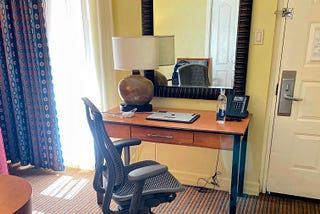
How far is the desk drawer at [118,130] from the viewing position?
213cm

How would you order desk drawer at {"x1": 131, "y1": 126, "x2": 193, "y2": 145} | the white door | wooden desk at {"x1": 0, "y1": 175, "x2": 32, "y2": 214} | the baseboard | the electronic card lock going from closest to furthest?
wooden desk at {"x1": 0, "y1": 175, "x2": 32, "y2": 214}, desk drawer at {"x1": 131, "y1": 126, "x2": 193, "y2": 145}, the white door, the electronic card lock, the baseboard

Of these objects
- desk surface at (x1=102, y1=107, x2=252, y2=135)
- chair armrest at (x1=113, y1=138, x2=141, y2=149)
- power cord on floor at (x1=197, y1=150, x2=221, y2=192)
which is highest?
desk surface at (x1=102, y1=107, x2=252, y2=135)

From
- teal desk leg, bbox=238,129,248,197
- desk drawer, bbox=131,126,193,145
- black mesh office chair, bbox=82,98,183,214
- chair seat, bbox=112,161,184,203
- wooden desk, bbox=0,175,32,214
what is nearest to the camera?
wooden desk, bbox=0,175,32,214

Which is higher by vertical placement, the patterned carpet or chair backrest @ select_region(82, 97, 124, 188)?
chair backrest @ select_region(82, 97, 124, 188)

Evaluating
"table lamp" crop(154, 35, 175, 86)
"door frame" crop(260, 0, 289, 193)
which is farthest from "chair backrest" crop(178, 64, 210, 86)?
"door frame" crop(260, 0, 289, 193)

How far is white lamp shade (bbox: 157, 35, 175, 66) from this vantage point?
2.42 m

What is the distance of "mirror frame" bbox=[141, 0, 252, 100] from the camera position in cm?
218

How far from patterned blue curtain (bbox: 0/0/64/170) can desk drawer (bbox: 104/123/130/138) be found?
0.91 metres

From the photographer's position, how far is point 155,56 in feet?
7.18

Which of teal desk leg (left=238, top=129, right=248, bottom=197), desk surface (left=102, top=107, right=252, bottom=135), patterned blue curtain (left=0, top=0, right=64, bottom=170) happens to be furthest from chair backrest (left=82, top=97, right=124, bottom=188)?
patterned blue curtain (left=0, top=0, right=64, bottom=170)

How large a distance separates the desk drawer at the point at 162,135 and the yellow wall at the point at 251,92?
0.59m

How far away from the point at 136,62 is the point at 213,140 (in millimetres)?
835

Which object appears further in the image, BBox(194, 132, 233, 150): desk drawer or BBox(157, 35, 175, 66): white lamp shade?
BBox(157, 35, 175, 66): white lamp shade

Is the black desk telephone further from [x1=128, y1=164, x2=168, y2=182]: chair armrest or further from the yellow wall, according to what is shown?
[x1=128, y1=164, x2=168, y2=182]: chair armrest
